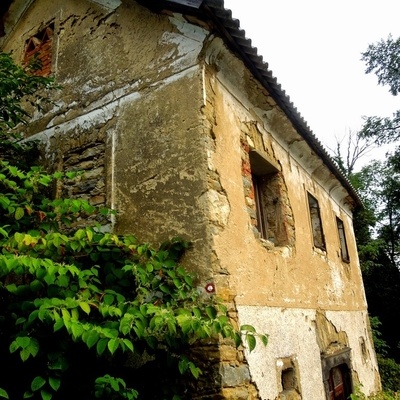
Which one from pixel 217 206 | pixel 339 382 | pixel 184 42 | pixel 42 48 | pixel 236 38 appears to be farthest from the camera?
pixel 339 382

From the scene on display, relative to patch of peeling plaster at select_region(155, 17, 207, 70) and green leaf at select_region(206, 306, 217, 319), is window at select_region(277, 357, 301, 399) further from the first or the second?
patch of peeling plaster at select_region(155, 17, 207, 70)

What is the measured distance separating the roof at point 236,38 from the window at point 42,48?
1848mm

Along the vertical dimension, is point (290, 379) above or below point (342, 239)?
below

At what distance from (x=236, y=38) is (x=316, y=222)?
3.70 meters

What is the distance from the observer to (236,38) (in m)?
3.82

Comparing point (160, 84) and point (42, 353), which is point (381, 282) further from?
point (42, 353)

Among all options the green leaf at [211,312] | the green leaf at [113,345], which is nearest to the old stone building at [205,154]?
the green leaf at [211,312]

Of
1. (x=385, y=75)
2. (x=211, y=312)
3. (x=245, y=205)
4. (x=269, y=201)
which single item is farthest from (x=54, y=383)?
(x=385, y=75)

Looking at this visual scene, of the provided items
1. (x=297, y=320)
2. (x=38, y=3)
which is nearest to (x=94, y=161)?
(x=297, y=320)

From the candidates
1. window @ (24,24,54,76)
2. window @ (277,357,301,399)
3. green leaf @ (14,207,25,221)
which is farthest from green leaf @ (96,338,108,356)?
window @ (24,24,54,76)

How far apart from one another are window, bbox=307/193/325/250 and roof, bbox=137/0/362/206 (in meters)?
1.56

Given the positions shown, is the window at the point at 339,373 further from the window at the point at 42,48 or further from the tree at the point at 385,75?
the tree at the point at 385,75

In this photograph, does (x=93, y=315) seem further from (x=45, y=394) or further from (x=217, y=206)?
(x=217, y=206)

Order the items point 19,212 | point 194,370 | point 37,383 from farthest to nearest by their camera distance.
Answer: point 19,212 < point 194,370 < point 37,383
